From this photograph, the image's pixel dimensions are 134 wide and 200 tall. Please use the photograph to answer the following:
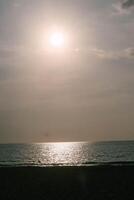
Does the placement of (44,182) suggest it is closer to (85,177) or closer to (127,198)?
(85,177)

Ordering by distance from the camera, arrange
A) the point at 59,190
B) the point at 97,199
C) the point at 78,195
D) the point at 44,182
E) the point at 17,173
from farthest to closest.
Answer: the point at 17,173 → the point at 44,182 → the point at 59,190 → the point at 78,195 → the point at 97,199

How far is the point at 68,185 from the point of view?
105ft

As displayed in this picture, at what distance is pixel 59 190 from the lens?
29719mm

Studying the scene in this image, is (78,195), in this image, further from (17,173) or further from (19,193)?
(17,173)

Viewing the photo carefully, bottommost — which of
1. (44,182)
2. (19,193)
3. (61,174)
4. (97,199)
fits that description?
(97,199)

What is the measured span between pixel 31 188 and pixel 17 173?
1023 cm

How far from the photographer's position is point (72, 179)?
1403 inches

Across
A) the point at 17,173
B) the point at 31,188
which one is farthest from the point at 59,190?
the point at 17,173

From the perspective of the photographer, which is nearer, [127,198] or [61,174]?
[127,198]

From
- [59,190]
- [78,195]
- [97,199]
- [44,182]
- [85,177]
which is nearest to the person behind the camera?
[97,199]

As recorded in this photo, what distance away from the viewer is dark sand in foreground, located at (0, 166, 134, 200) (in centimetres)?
2720

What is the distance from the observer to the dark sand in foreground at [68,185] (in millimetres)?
27203

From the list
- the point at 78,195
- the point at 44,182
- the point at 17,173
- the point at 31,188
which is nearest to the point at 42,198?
the point at 78,195

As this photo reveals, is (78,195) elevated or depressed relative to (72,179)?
depressed
